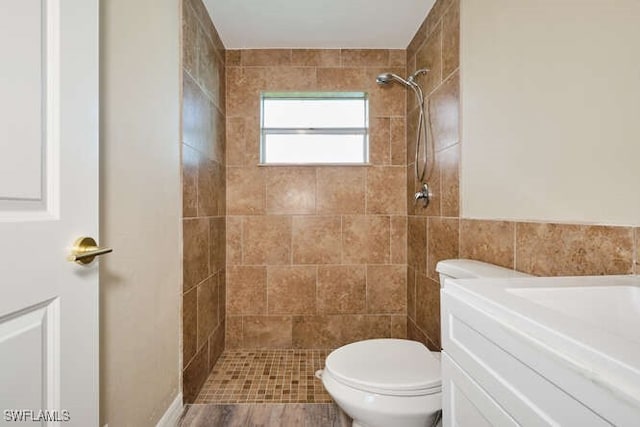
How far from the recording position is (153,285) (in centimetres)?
128

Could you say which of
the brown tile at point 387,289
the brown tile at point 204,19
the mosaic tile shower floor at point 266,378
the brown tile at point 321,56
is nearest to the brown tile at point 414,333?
the brown tile at point 387,289

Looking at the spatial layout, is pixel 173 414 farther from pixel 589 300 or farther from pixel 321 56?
pixel 321 56

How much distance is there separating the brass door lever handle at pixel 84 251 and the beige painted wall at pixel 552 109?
4.23 ft

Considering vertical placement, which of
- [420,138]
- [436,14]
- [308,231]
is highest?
[436,14]

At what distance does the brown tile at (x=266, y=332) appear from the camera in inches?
89.3

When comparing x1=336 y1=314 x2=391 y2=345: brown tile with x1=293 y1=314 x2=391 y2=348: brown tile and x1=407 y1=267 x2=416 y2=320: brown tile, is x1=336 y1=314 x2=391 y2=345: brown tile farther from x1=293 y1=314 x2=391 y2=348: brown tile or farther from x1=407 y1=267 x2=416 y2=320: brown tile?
x1=407 y1=267 x2=416 y2=320: brown tile

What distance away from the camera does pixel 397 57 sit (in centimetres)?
230

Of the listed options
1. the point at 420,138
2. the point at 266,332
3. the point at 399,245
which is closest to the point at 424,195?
the point at 420,138

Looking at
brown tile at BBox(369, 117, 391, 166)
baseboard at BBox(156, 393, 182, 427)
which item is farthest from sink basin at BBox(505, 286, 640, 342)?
brown tile at BBox(369, 117, 391, 166)

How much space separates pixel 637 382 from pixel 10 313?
891 mm

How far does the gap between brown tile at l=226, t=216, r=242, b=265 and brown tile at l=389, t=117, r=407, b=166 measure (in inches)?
49.7

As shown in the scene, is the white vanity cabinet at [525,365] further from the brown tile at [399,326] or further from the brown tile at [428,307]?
the brown tile at [399,326]

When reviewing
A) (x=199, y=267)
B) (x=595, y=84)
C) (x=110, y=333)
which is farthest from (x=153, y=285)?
(x=595, y=84)

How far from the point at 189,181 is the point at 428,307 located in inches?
62.4
